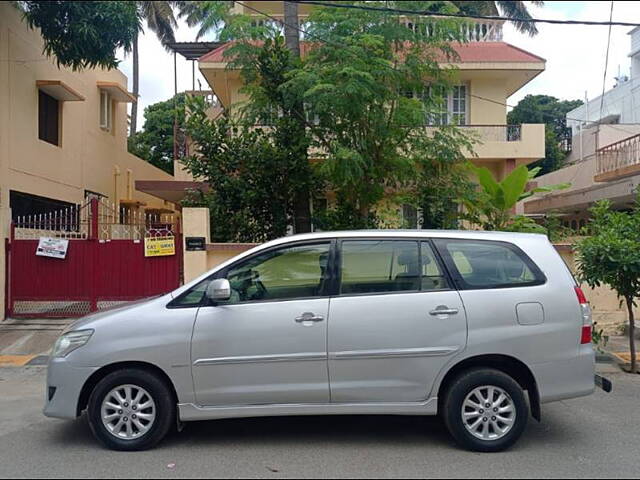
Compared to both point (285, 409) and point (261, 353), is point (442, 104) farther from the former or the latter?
point (285, 409)

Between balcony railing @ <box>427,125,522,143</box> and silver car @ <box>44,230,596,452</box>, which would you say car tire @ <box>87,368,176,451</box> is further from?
balcony railing @ <box>427,125,522,143</box>

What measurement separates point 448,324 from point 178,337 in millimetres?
2248

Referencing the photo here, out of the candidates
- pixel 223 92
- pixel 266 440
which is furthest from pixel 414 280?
pixel 223 92

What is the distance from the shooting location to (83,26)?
12.7m

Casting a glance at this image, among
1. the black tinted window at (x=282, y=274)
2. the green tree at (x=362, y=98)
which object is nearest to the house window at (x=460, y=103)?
the green tree at (x=362, y=98)

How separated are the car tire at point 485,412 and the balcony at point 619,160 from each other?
15.3m

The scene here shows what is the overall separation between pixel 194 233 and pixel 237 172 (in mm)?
1461

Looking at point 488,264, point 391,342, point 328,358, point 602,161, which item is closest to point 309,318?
point 328,358

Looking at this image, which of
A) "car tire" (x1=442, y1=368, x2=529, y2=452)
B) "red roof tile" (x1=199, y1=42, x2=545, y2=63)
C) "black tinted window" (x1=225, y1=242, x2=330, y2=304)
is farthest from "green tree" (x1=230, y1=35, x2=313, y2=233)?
"car tire" (x1=442, y1=368, x2=529, y2=452)

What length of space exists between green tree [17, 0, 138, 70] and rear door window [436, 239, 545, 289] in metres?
10.2

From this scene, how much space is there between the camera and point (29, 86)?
14180mm

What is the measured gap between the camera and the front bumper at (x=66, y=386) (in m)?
5.20

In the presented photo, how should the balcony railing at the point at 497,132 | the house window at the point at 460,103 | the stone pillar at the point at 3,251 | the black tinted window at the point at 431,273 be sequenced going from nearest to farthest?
1. the black tinted window at the point at 431,273
2. the stone pillar at the point at 3,251
3. the balcony railing at the point at 497,132
4. the house window at the point at 460,103

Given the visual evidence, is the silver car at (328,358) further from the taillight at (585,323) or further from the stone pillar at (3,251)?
the stone pillar at (3,251)
